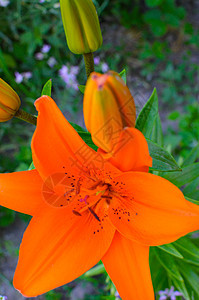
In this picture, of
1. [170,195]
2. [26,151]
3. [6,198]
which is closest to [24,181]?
[6,198]

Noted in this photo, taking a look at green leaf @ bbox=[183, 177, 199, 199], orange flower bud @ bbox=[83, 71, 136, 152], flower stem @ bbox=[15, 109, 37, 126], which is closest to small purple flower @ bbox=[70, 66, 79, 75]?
green leaf @ bbox=[183, 177, 199, 199]

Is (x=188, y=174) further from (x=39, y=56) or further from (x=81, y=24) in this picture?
(x=39, y=56)

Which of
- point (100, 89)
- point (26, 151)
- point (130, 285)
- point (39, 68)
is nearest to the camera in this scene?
point (100, 89)

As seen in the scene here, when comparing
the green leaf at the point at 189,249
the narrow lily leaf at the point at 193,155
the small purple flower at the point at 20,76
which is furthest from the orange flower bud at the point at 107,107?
the small purple flower at the point at 20,76

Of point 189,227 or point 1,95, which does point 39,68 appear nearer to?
point 1,95

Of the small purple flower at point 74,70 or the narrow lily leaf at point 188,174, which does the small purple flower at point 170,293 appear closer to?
the narrow lily leaf at point 188,174

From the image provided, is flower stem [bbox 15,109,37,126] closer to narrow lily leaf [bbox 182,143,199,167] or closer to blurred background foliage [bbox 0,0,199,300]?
narrow lily leaf [bbox 182,143,199,167]

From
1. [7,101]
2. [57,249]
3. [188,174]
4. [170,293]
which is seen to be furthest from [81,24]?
[170,293]
